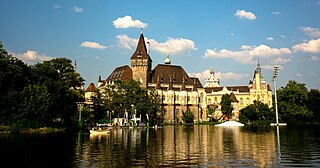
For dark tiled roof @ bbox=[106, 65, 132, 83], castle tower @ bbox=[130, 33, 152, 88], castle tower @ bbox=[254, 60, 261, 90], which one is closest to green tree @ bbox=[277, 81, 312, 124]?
castle tower @ bbox=[254, 60, 261, 90]

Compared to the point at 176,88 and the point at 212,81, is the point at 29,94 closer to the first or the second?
the point at 176,88

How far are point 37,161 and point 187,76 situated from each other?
113 metres

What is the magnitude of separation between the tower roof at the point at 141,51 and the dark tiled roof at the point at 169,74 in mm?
9156

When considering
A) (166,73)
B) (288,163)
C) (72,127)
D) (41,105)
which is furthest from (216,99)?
(288,163)

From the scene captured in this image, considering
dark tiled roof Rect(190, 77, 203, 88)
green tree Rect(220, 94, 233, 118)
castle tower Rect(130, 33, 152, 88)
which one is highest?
castle tower Rect(130, 33, 152, 88)

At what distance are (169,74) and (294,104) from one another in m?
45.5

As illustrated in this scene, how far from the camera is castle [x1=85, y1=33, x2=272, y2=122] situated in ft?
376

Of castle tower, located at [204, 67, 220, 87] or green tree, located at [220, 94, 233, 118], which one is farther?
castle tower, located at [204, 67, 220, 87]

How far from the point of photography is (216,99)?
469ft

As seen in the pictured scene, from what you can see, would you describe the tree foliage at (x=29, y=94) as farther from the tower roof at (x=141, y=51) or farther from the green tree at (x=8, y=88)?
the tower roof at (x=141, y=51)

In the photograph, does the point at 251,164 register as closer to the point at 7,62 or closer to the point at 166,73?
the point at 7,62

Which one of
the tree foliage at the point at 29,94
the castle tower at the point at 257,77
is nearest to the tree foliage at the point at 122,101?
the tree foliage at the point at 29,94

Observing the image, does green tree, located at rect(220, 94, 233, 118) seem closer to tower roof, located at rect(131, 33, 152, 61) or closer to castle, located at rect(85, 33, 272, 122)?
castle, located at rect(85, 33, 272, 122)

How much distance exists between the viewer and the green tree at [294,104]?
10500cm
